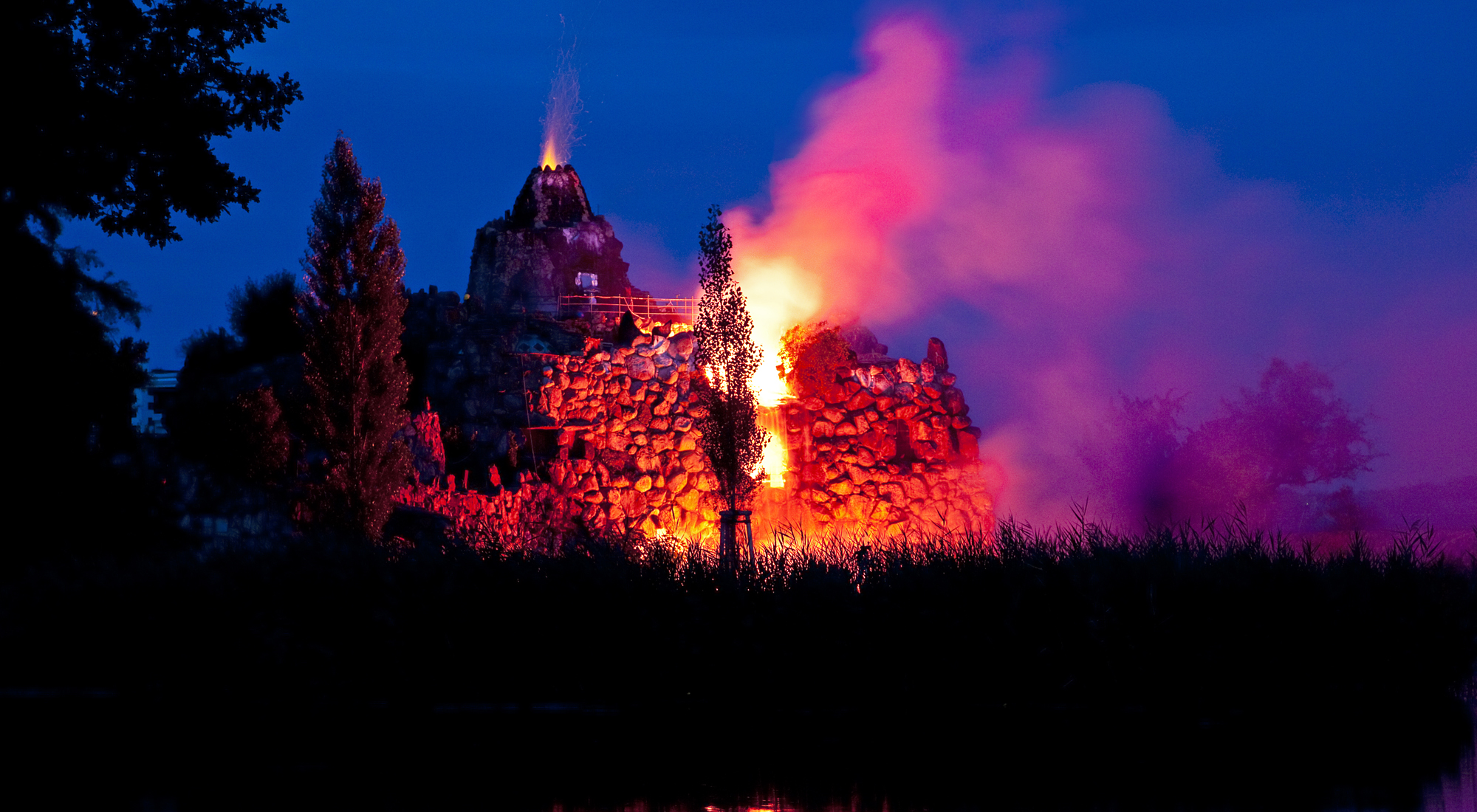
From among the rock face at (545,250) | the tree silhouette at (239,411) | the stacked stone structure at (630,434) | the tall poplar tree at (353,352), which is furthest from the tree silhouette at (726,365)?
the rock face at (545,250)

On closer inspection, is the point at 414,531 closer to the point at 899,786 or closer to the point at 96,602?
the point at 96,602

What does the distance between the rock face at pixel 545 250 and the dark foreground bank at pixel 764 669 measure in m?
21.5

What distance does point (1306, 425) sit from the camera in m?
41.9

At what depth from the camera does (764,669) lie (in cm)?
1271

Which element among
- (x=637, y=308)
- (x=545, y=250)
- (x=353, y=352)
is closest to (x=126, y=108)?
(x=353, y=352)

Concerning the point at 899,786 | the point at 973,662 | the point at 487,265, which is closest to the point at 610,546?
the point at 973,662

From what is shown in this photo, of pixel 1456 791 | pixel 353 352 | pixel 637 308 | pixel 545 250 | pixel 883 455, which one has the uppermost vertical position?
pixel 545 250

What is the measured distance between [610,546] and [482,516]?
32.2ft

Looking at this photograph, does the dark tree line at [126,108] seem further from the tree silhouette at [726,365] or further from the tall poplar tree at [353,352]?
the tree silhouette at [726,365]

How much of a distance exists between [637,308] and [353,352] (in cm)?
1010

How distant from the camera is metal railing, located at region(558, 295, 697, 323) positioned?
106 feet

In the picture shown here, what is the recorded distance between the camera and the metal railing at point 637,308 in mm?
32281

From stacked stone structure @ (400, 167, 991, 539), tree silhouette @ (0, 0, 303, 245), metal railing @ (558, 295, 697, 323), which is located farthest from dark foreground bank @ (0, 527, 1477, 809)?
metal railing @ (558, 295, 697, 323)

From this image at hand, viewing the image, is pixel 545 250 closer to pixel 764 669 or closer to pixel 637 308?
pixel 637 308
